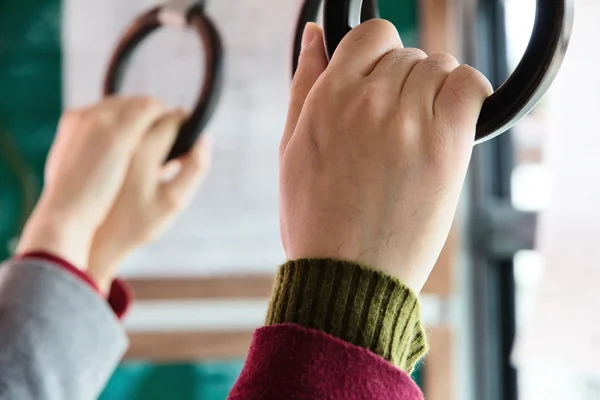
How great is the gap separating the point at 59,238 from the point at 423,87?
1.08 ft

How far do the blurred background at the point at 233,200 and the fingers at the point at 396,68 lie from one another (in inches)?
20.9

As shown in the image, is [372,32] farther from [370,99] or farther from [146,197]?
→ [146,197]

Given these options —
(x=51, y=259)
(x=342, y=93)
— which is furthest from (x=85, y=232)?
(x=342, y=93)

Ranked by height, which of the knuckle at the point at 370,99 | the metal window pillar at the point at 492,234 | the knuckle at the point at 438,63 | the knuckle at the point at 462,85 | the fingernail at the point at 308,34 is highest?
the fingernail at the point at 308,34

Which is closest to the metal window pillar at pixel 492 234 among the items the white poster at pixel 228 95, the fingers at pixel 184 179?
the white poster at pixel 228 95

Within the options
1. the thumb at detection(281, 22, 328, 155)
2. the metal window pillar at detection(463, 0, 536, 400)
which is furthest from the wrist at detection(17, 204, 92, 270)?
the metal window pillar at detection(463, 0, 536, 400)

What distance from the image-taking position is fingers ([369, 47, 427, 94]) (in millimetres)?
291

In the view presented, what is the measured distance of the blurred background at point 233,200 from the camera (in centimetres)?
82

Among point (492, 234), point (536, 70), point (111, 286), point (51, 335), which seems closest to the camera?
point (536, 70)

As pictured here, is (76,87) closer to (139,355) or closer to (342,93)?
(139,355)

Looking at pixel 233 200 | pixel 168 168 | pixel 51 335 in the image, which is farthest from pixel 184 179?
pixel 233 200

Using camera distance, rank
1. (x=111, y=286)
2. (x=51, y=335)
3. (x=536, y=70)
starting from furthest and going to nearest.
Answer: (x=111, y=286) → (x=51, y=335) → (x=536, y=70)

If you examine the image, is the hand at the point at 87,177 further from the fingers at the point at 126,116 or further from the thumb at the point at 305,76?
the thumb at the point at 305,76

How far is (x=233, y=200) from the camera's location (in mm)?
837
